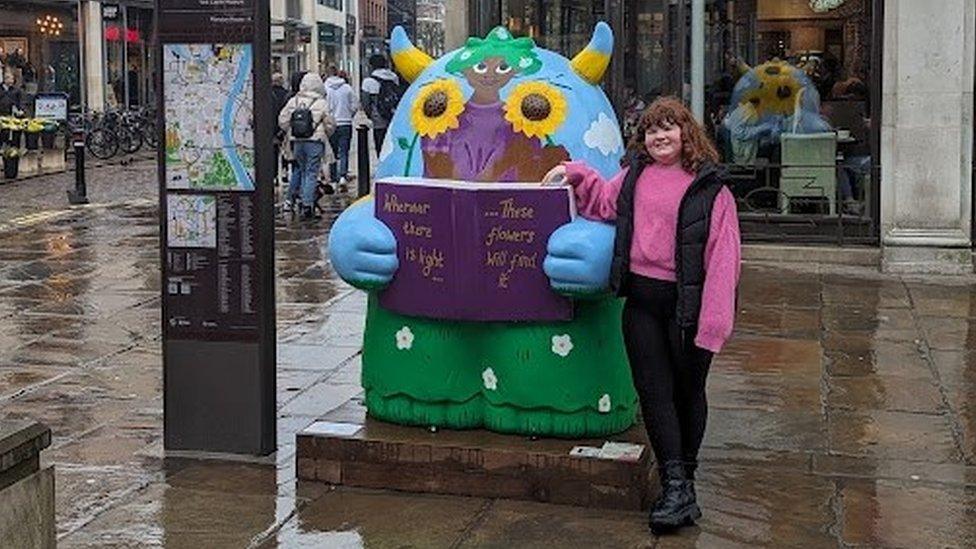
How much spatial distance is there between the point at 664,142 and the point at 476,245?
0.95 metres

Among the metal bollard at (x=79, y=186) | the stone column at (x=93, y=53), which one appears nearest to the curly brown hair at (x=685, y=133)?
the metal bollard at (x=79, y=186)

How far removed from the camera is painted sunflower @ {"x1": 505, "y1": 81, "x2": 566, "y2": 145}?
6164mm

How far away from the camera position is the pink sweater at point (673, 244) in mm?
5457

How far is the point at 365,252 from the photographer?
613 centimetres

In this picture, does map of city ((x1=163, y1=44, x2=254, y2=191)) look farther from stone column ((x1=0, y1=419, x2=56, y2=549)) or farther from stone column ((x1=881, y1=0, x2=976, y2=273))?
stone column ((x1=881, y1=0, x2=976, y2=273))

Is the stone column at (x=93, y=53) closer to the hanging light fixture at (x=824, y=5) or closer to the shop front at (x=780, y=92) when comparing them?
the shop front at (x=780, y=92)

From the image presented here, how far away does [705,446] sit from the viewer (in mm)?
6988

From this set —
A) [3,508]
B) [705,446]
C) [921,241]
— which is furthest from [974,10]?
[3,508]

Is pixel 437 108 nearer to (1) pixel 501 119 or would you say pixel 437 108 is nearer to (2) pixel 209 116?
(1) pixel 501 119

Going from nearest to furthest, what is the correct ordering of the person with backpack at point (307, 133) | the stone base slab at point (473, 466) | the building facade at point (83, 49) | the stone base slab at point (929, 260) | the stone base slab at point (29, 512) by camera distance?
the stone base slab at point (29, 512)
the stone base slab at point (473, 466)
the stone base slab at point (929, 260)
the person with backpack at point (307, 133)
the building facade at point (83, 49)

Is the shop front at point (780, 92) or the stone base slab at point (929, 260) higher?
the shop front at point (780, 92)

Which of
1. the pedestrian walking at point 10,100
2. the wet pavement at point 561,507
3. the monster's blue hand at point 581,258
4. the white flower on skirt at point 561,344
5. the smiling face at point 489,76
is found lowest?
the wet pavement at point 561,507

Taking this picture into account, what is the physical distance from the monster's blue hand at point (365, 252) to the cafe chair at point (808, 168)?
8.51 m

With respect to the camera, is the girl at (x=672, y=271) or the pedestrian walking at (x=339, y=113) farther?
the pedestrian walking at (x=339, y=113)
